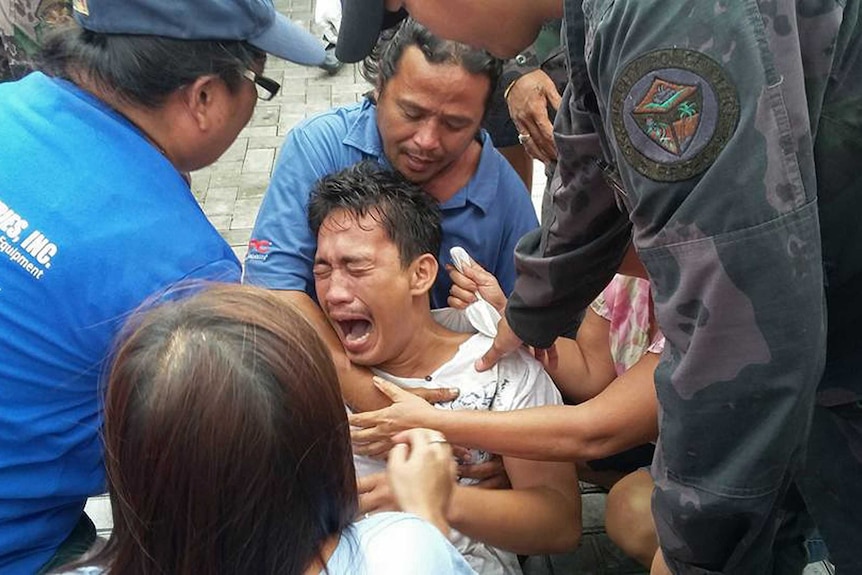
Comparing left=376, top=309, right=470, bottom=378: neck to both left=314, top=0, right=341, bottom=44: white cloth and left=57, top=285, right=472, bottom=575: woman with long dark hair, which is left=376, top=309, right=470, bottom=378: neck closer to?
left=57, top=285, right=472, bottom=575: woman with long dark hair

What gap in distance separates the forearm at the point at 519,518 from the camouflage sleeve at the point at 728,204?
0.86 m

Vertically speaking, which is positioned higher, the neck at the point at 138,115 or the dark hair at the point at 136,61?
the dark hair at the point at 136,61

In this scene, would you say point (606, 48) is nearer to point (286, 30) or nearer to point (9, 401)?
point (286, 30)

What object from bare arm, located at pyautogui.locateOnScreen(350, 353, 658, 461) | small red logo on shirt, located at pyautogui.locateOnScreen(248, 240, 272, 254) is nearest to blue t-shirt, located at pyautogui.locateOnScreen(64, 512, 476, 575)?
bare arm, located at pyautogui.locateOnScreen(350, 353, 658, 461)

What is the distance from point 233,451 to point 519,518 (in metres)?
1.17

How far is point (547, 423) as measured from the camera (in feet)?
7.23

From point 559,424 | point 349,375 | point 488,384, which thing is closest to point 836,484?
point 559,424

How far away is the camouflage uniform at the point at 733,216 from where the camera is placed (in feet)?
3.73

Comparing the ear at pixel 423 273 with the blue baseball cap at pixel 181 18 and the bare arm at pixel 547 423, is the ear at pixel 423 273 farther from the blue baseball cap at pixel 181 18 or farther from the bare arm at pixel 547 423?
the blue baseball cap at pixel 181 18

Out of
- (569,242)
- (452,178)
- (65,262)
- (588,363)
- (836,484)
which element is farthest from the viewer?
(452,178)

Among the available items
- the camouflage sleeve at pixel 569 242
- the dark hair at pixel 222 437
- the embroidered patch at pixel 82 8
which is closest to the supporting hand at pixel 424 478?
the dark hair at pixel 222 437

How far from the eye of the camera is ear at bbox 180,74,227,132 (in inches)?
73.2

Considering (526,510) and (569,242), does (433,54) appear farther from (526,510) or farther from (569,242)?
(526,510)

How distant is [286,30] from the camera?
6.75 ft
